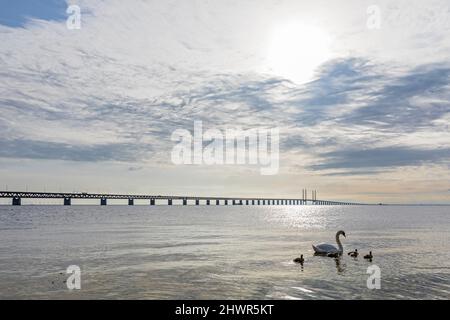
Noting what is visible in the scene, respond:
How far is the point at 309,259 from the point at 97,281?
19.2m

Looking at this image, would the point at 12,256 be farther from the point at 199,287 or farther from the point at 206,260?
the point at 199,287

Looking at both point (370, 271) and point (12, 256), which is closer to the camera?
point (370, 271)

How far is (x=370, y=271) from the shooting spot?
3238cm

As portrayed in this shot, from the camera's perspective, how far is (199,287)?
1027 inches
